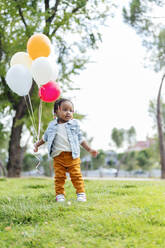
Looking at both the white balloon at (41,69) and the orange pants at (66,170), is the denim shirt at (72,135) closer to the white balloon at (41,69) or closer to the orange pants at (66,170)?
the orange pants at (66,170)

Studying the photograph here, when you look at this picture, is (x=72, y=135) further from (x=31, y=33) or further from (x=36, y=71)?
(x=31, y=33)

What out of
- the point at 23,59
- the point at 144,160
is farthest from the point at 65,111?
the point at 144,160

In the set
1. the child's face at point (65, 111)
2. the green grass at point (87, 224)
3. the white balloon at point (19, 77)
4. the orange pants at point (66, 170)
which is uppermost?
the white balloon at point (19, 77)

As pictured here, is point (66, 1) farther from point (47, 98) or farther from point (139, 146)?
point (139, 146)

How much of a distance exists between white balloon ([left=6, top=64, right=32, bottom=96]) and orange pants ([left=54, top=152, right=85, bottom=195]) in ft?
4.00

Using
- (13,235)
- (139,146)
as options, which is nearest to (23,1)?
(13,235)

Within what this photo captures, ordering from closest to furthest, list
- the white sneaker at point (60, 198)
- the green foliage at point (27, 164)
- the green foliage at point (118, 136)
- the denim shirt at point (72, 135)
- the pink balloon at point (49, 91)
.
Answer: the white sneaker at point (60, 198) → the denim shirt at point (72, 135) → the pink balloon at point (49, 91) → the green foliage at point (118, 136) → the green foliage at point (27, 164)

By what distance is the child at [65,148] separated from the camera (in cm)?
317

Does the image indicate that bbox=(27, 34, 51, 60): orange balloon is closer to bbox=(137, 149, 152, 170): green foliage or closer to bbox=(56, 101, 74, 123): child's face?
bbox=(56, 101, 74, 123): child's face

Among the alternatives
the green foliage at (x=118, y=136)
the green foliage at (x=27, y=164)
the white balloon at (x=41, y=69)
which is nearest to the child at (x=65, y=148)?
the white balloon at (x=41, y=69)

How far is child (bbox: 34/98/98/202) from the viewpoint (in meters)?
3.17

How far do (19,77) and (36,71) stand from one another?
27 centimetres

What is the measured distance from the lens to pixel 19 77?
12.2 feet

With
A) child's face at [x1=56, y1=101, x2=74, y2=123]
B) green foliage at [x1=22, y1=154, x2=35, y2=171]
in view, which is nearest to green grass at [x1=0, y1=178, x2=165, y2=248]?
child's face at [x1=56, y1=101, x2=74, y2=123]
